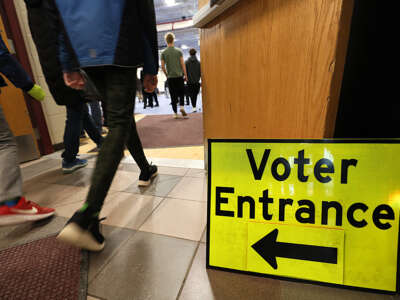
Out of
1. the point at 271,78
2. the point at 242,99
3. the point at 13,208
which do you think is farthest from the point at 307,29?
the point at 13,208

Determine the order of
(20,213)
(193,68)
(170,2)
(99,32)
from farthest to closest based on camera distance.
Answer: (170,2), (193,68), (20,213), (99,32)

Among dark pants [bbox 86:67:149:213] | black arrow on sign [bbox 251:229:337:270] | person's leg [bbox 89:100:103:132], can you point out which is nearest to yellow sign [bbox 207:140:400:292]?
black arrow on sign [bbox 251:229:337:270]

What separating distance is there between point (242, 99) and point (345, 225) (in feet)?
2.38

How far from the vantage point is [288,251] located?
24.9 inches

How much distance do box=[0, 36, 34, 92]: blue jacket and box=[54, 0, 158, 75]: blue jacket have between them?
1.36 ft

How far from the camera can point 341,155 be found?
0.58 metres

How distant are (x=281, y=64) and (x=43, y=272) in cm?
129

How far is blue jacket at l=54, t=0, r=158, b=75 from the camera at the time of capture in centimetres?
Answer: 77

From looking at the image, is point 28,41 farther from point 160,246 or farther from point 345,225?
point 345,225

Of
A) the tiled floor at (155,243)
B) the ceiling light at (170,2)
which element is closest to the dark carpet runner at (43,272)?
the tiled floor at (155,243)

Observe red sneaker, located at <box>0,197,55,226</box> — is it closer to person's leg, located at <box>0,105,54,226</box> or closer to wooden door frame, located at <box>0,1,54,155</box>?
person's leg, located at <box>0,105,54,226</box>

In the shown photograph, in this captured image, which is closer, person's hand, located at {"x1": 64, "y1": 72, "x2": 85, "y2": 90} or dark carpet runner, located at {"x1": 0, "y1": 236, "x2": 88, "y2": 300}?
dark carpet runner, located at {"x1": 0, "y1": 236, "x2": 88, "y2": 300}

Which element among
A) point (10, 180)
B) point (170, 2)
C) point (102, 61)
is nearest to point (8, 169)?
point (10, 180)

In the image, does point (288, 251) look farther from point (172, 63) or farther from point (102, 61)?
point (172, 63)
